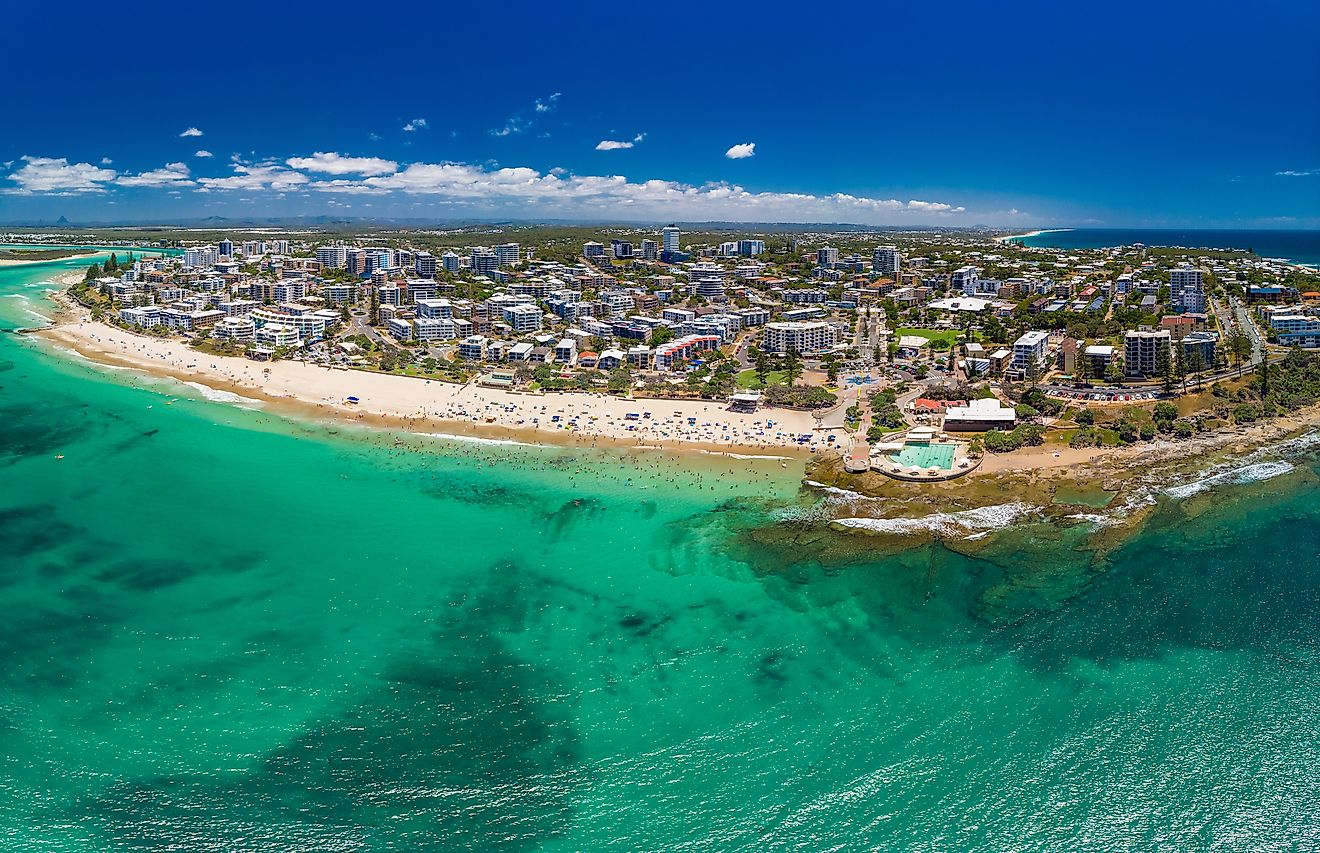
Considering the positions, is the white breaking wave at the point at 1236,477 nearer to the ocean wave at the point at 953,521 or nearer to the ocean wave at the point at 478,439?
the ocean wave at the point at 953,521

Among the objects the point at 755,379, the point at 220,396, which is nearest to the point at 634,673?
the point at 755,379

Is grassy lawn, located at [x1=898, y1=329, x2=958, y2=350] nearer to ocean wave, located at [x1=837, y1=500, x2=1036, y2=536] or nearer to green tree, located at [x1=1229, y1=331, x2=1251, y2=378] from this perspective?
green tree, located at [x1=1229, y1=331, x2=1251, y2=378]

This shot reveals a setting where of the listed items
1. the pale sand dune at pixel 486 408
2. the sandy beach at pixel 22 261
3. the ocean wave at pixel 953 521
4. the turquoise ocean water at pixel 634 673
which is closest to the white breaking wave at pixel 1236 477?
the turquoise ocean water at pixel 634 673

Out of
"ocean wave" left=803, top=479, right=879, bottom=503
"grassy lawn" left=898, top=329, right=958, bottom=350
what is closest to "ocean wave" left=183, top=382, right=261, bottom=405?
"ocean wave" left=803, top=479, right=879, bottom=503

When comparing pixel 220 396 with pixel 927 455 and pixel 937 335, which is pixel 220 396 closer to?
pixel 927 455

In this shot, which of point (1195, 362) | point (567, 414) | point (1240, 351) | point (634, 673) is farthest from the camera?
point (1240, 351)

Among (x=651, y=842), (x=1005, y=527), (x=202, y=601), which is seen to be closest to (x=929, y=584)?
(x=1005, y=527)

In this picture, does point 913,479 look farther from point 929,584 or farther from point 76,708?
point 76,708
